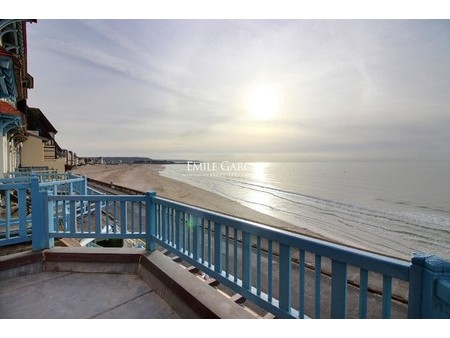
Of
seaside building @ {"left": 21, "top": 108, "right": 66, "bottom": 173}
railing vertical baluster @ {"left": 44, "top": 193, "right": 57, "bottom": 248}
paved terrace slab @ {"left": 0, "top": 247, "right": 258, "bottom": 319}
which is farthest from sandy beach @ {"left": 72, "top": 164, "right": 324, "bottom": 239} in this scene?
railing vertical baluster @ {"left": 44, "top": 193, "right": 57, "bottom": 248}

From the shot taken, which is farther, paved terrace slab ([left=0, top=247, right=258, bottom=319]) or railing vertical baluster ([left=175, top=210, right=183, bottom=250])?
railing vertical baluster ([left=175, top=210, right=183, bottom=250])

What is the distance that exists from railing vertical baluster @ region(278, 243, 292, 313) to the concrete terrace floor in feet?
4.39

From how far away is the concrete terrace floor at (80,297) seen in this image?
10.1 feet

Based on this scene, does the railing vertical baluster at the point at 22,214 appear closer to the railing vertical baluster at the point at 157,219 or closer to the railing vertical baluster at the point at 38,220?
the railing vertical baluster at the point at 38,220

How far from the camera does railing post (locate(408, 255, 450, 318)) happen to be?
59.1 inches

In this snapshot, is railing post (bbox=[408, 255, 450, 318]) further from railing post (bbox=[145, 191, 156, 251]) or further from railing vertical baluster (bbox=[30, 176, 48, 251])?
railing vertical baluster (bbox=[30, 176, 48, 251])

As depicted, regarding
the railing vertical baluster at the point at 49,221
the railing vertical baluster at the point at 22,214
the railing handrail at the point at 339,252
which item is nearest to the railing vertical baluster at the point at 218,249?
the railing handrail at the point at 339,252

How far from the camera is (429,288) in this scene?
1.56 m

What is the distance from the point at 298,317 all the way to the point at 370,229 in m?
19.2

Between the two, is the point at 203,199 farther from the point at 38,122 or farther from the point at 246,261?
the point at 246,261

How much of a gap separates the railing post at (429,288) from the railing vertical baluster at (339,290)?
45 cm

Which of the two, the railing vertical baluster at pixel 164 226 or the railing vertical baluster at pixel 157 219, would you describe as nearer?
the railing vertical baluster at pixel 164 226

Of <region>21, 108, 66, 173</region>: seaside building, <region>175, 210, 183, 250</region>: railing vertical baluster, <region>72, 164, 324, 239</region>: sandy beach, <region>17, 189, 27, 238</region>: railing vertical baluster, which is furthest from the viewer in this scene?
<region>21, 108, 66, 173</region>: seaside building
